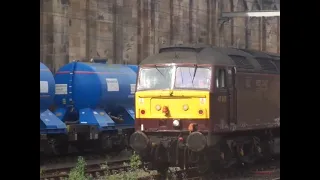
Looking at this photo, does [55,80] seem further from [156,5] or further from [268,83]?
[156,5]

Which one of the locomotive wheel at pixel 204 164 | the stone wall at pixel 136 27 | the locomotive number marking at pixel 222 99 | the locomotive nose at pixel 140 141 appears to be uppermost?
the stone wall at pixel 136 27

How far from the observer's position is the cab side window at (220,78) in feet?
44.7

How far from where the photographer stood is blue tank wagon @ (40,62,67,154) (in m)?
16.4

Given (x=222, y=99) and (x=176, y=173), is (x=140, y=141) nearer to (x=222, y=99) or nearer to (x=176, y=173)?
(x=176, y=173)

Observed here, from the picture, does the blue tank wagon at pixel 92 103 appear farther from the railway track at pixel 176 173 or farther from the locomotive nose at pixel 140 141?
the locomotive nose at pixel 140 141

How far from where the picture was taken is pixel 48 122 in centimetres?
1655

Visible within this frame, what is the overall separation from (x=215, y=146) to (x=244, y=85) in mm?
2053

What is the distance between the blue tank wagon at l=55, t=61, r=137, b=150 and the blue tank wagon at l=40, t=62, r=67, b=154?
438mm

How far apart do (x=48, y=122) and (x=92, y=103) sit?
68.0 inches

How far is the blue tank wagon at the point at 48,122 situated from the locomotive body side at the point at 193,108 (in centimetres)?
363

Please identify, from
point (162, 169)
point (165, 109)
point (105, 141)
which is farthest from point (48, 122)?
point (165, 109)

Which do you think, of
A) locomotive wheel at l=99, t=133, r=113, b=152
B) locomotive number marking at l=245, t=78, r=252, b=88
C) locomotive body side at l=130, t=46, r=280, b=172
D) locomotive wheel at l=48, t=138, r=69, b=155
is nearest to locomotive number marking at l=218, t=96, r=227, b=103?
locomotive body side at l=130, t=46, r=280, b=172

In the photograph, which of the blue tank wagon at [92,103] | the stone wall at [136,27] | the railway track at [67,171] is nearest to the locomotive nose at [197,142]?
the railway track at [67,171]
